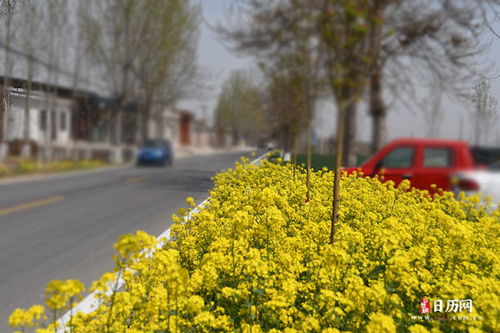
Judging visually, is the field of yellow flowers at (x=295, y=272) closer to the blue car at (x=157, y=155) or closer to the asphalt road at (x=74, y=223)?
the asphalt road at (x=74, y=223)

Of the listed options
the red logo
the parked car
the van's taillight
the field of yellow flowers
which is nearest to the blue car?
the field of yellow flowers

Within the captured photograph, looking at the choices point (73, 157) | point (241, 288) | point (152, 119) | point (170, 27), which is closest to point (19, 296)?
point (241, 288)

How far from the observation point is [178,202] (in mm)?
4035

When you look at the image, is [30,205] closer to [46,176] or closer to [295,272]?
[46,176]

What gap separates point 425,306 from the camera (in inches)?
119

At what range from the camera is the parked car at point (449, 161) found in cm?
321

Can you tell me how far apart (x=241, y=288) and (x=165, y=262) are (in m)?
0.67

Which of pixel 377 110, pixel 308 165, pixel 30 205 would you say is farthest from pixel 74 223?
pixel 377 110

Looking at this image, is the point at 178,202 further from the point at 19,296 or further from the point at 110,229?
the point at 110,229

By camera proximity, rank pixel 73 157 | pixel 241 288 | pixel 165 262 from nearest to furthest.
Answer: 1. pixel 165 262
2. pixel 241 288
3. pixel 73 157

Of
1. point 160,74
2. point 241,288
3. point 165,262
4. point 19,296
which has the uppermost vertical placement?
point 160,74

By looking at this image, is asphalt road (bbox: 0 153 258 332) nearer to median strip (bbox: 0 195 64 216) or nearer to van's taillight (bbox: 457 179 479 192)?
median strip (bbox: 0 195 64 216)

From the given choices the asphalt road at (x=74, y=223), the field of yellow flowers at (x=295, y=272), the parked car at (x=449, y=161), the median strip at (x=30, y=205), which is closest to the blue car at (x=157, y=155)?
the asphalt road at (x=74, y=223)

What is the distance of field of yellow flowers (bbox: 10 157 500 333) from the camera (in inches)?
107
